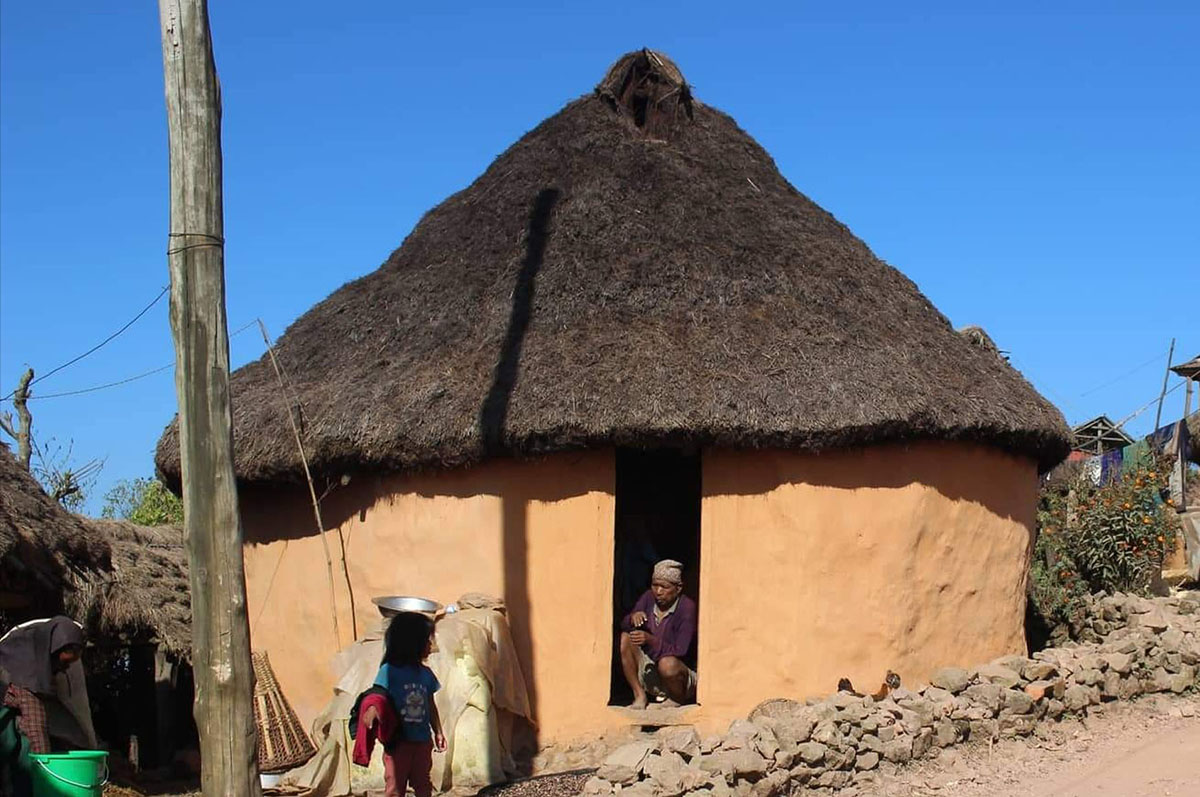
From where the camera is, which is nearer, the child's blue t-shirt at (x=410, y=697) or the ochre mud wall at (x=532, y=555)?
the child's blue t-shirt at (x=410, y=697)

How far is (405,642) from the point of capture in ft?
22.0

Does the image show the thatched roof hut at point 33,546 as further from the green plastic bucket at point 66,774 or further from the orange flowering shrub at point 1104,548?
the orange flowering shrub at point 1104,548

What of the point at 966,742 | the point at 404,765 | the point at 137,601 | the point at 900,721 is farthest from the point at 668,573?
the point at 137,601

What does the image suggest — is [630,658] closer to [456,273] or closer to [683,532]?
[683,532]

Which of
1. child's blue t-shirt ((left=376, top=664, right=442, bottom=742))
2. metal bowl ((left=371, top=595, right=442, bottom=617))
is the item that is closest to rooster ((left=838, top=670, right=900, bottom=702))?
metal bowl ((left=371, top=595, right=442, bottom=617))

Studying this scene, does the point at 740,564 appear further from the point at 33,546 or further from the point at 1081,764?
the point at 33,546

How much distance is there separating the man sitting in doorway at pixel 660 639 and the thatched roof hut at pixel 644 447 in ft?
1.07

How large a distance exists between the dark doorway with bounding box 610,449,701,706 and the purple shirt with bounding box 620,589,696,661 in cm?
121

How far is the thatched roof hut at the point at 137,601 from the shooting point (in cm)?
1175

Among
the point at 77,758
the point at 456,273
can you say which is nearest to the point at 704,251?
the point at 456,273

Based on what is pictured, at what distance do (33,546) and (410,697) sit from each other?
11.9 ft

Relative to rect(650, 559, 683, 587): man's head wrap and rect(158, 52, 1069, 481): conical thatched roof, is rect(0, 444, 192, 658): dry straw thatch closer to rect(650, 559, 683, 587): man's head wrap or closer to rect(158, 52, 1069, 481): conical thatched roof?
rect(158, 52, 1069, 481): conical thatched roof

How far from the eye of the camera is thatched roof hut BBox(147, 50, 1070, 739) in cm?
889

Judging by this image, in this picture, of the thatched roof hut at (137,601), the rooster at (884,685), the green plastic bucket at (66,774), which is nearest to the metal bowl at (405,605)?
the green plastic bucket at (66,774)
